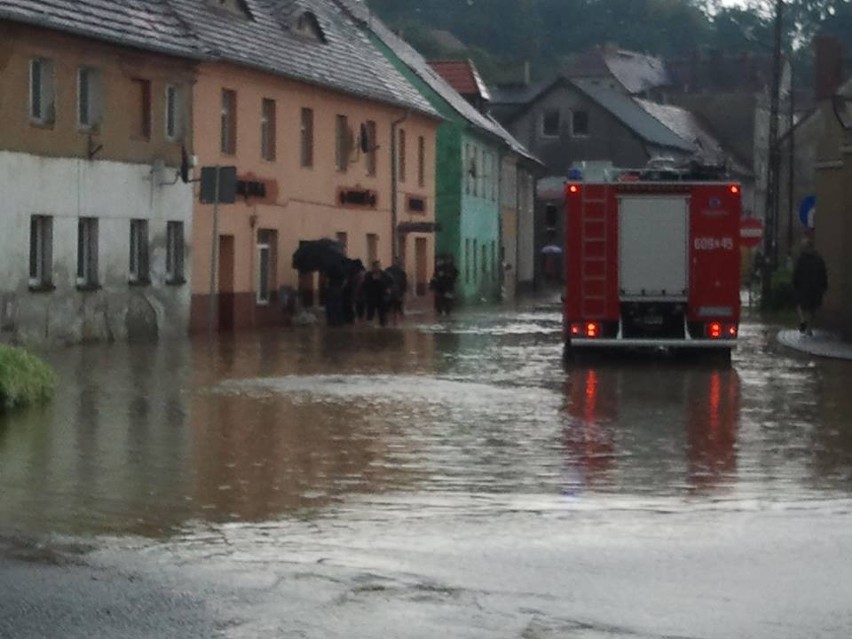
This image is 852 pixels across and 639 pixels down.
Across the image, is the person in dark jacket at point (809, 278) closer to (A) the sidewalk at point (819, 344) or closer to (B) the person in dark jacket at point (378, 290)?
(A) the sidewalk at point (819, 344)

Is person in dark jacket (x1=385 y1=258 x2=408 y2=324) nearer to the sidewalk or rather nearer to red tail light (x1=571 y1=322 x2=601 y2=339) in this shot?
the sidewalk

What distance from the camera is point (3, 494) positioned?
1294 cm

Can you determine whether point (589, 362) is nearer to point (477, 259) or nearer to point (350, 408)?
point (350, 408)

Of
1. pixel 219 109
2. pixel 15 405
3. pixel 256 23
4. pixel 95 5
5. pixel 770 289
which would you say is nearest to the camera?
pixel 15 405

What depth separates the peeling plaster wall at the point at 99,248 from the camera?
32.0m

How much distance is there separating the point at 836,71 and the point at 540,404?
2172 cm

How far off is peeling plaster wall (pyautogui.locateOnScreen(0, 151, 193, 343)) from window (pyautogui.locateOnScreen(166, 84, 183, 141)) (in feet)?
2.83

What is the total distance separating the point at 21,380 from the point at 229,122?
74.7 ft

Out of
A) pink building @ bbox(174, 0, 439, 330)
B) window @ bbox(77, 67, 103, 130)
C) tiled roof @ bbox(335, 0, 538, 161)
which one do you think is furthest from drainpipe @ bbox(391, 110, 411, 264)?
window @ bbox(77, 67, 103, 130)

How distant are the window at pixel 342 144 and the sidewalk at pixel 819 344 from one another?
13.5 meters

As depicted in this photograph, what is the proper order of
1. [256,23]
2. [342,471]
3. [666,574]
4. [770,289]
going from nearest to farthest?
[666,574]
[342,471]
[256,23]
[770,289]

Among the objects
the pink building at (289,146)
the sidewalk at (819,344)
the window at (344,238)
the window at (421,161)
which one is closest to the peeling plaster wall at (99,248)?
the pink building at (289,146)

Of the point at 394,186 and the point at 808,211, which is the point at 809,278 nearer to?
the point at 808,211

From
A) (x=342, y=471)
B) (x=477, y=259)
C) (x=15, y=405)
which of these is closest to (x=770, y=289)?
(x=477, y=259)
